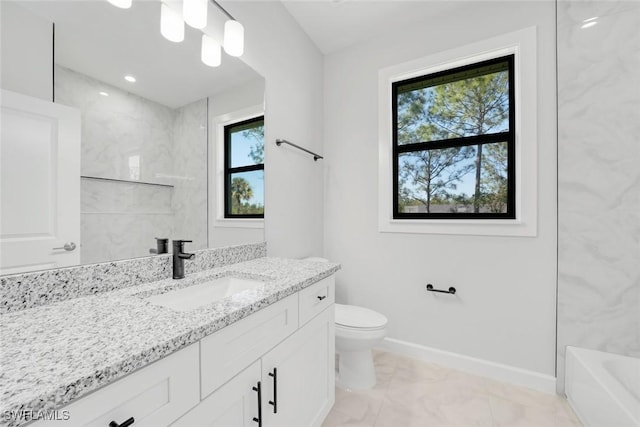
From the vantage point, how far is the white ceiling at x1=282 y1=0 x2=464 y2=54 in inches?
76.5

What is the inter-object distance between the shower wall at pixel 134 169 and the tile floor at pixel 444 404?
4.23 feet

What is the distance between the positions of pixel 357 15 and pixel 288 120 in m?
0.95

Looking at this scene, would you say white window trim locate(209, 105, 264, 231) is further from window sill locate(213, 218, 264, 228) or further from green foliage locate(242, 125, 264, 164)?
green foliage locate(242, 125, 264, 164)

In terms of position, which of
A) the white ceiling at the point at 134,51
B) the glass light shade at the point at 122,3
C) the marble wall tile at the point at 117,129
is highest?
the glass light shade at the point at 122,3

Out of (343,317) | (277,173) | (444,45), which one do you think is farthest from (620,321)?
(277,173)

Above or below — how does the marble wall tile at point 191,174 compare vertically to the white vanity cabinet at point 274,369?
above

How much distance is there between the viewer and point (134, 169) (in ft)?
3.68

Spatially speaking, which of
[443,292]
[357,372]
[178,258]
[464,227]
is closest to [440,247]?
[464,227]

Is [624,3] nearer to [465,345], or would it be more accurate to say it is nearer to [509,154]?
[509,154]

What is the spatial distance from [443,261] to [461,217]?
1.14 feet

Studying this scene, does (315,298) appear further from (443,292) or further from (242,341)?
(443,292)

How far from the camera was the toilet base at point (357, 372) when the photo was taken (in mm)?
1758

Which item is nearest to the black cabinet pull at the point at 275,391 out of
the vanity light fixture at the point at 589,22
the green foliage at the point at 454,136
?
the green foliage at the point at 454,136

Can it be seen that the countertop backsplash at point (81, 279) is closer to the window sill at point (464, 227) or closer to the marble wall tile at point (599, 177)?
the window sill at point (464, 227)
